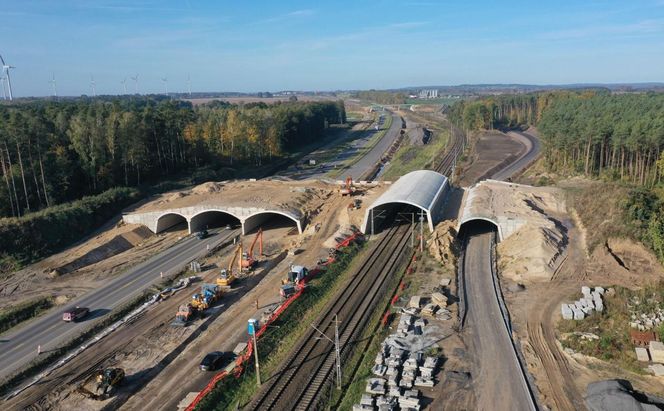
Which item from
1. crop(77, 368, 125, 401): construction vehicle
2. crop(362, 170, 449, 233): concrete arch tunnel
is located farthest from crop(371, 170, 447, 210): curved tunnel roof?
crop(77, 368, 125, 401): construction vehicle

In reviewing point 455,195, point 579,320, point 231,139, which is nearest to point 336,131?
point 231,139

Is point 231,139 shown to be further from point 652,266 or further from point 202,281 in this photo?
point 652,266

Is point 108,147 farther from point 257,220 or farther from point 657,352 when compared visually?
point 657,352

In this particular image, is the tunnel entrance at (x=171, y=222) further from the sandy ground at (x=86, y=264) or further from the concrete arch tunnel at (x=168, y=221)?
the sandy ground at (x=86, y=264)

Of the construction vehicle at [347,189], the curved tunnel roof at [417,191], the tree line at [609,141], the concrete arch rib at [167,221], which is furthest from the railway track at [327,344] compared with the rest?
the tree line at [609,141]

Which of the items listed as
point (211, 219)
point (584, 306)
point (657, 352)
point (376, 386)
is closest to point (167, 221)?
point (211, 219)
